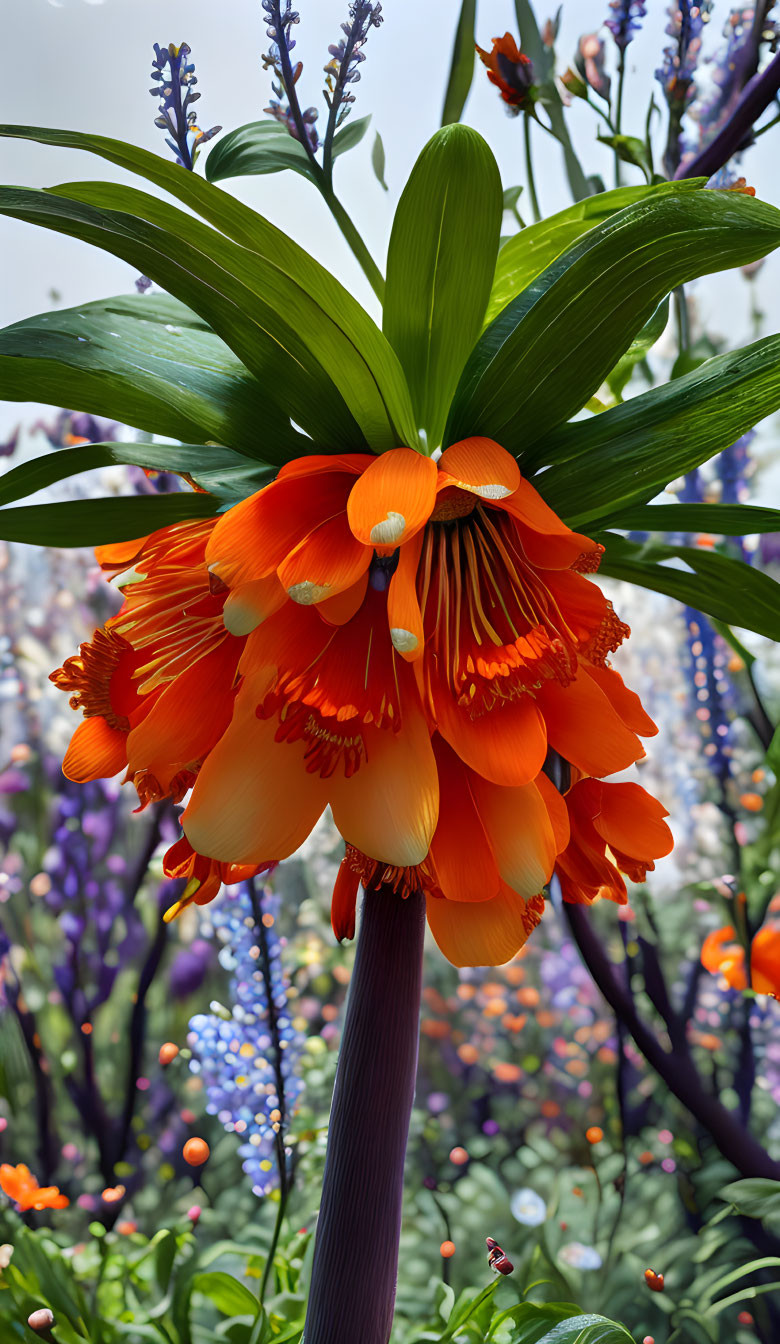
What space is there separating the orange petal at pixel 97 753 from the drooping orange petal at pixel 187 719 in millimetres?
34

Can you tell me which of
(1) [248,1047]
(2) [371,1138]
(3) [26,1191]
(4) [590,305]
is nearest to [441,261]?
(4) [590,305]

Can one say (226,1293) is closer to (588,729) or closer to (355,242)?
(588,729)

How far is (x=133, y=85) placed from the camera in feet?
1.96

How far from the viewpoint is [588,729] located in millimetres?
216

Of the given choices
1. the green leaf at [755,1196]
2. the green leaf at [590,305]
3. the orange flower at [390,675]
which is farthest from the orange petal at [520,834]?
the green leaf at [755,1196]

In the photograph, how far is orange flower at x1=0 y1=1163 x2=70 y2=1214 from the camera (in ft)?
1.79

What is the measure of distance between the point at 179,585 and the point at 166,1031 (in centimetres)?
48

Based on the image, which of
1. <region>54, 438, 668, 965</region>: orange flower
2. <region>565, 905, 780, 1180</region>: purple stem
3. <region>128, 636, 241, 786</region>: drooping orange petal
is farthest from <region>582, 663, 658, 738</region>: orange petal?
<region>565, 905, 780, 1180</region>: purple stem

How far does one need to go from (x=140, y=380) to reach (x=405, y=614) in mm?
122

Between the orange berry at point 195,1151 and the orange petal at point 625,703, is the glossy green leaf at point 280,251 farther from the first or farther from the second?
the orange berry at point 195,1151

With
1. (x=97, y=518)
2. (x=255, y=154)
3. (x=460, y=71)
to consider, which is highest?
(x=460, y=71)

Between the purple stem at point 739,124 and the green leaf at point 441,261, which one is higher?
the purple stem at point 739,124

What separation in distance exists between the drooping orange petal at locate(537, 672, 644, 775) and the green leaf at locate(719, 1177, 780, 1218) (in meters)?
0.45

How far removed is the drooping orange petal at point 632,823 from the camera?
25 cm
